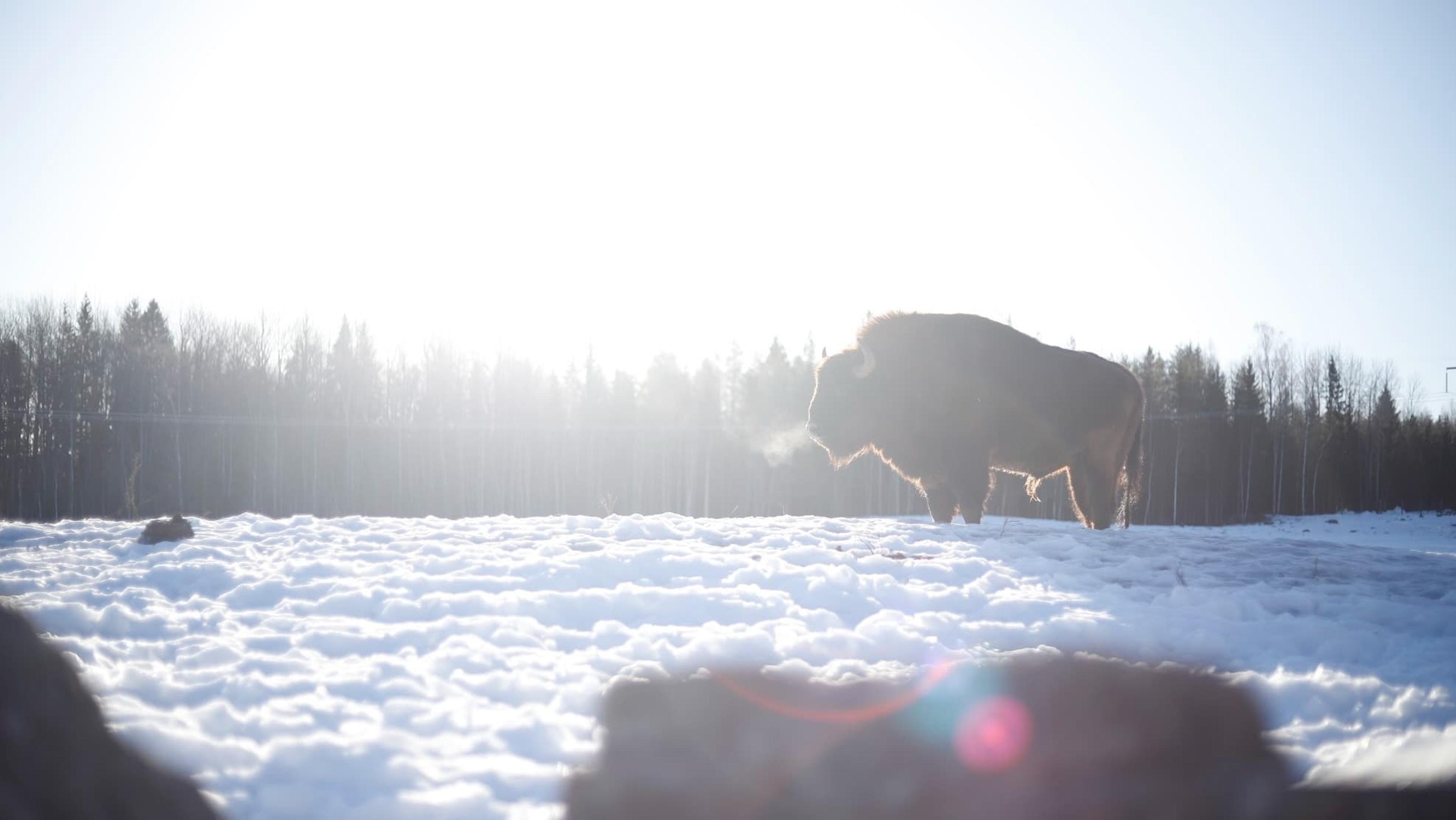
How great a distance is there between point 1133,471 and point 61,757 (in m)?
11.0

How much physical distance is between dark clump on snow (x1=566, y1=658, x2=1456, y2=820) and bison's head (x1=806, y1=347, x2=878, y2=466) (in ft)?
24.9

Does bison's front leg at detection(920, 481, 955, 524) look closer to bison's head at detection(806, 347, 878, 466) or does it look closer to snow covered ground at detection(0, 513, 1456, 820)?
bison's head at detection(806, 347, 878, 466)

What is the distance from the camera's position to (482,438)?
148 ft

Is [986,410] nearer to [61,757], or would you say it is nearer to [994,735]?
[994,735]

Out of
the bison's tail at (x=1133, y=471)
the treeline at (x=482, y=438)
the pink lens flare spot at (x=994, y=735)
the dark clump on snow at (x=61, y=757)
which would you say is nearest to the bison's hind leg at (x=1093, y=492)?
the bison's tail at (x=1133, y=471)

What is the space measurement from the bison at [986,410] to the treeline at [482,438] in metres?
29.3

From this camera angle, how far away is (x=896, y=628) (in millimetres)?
3908

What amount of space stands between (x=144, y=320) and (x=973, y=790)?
54.6 m

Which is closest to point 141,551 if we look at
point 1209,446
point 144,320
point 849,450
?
point 849,450

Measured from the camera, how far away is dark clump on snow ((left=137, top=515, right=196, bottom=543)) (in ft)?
18.3

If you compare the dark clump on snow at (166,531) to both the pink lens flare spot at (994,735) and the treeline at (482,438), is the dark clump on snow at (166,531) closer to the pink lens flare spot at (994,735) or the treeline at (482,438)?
the pink lens flare spot at (994,735)

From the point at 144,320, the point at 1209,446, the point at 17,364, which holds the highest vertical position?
the point at 144,320

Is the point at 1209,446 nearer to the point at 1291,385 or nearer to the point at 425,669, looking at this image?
the point at 1291,385

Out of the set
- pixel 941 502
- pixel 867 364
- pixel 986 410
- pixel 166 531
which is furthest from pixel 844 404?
pixel 166 531
